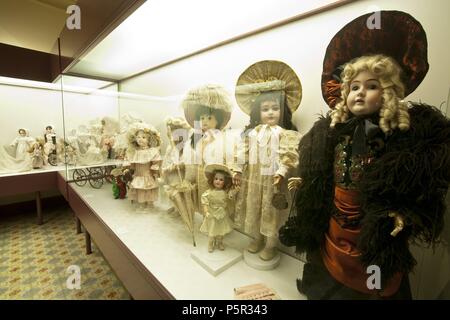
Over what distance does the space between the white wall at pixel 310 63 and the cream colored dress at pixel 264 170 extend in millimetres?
103

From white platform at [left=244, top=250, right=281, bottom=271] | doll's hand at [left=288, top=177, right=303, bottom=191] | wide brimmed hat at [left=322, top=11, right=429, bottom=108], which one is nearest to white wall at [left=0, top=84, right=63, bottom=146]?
white platform at [left=244, top=250, right=281, bottom=271]

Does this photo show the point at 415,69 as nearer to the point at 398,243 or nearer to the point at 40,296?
the point at 398,243

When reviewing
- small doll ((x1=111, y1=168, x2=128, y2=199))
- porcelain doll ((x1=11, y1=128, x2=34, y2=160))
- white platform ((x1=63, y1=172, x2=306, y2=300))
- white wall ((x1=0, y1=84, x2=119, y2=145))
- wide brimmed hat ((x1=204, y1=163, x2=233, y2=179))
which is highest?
white wall ((x1=0, y1=84, x2=119, y2=145))

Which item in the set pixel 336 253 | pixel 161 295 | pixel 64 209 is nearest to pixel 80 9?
pixel 161 295

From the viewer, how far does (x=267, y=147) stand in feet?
2.66

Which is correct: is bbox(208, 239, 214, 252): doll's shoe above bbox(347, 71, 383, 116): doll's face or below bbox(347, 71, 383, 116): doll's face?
below

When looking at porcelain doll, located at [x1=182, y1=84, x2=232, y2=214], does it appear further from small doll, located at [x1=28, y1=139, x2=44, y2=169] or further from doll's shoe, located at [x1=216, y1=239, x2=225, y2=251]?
small doll, located at [x1=28, y1=139, x2=44, y2=169]

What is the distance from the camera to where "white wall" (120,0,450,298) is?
A: 518mm

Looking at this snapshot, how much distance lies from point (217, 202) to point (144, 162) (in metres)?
0.71

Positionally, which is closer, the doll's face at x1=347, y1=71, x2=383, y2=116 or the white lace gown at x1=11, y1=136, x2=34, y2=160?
the doll's face at x1=347, y1=71, x2=383, y2=116

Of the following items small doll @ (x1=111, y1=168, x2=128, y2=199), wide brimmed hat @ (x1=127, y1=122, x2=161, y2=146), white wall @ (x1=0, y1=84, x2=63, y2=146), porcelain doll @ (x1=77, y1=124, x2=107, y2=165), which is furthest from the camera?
white wall @ (x1=0, y1=84, x2=63, y2=146)

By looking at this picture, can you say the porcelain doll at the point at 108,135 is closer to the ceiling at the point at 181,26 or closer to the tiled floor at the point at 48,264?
the ceiling at the point at 181,26

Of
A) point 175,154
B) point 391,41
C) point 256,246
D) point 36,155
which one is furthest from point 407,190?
point 36,155
